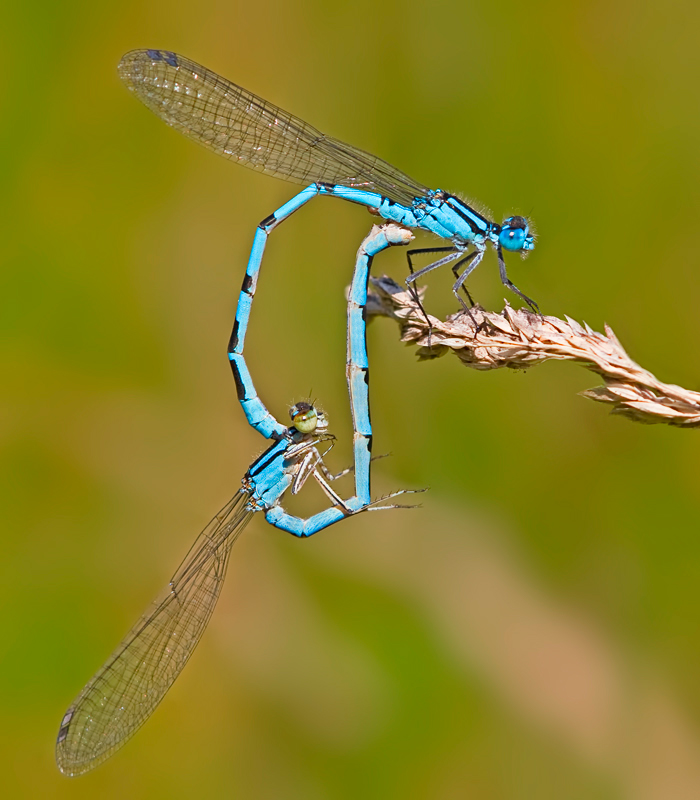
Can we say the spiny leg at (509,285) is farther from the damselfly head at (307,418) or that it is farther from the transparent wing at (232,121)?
the damselfly head at (307,418)

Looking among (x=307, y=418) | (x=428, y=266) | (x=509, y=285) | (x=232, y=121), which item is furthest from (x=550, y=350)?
(x=232, y=121)

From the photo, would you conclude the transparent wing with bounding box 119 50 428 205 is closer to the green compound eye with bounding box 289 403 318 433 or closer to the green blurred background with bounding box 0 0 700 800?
the green blurred background with bounding box 0 0 700 800

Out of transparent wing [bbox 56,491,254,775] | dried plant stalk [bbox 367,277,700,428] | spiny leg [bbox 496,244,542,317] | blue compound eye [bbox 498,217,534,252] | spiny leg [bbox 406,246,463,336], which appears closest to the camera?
dried plant stalk [bbox 367,277,700,428]

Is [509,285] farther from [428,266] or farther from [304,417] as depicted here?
[304,417]

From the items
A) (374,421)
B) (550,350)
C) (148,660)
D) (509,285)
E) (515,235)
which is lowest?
(148,660)

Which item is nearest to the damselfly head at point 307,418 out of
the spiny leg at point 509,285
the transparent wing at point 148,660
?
the transparent wing at point 148,660

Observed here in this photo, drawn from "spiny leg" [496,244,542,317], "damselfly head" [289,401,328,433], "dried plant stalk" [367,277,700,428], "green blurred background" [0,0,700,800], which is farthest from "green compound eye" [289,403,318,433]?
"spiny leg" [496,244,542,317]
